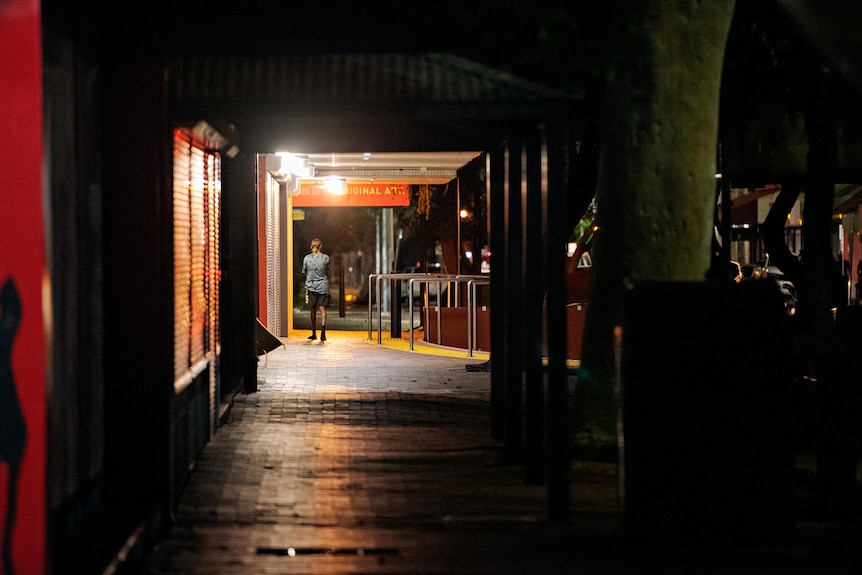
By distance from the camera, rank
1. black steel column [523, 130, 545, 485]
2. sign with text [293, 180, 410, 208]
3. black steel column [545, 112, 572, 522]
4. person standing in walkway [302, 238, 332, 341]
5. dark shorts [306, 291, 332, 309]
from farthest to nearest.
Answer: sign with text [293, 180, 410, 208] → dark shorts [306, 291, 332, 309] → person standing in walkway [302, 238, 332, 341] → black steel column [523, 130, 545, 485] → black steel column [545, 112, 572, 522]

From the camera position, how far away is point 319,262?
1969 centimetres

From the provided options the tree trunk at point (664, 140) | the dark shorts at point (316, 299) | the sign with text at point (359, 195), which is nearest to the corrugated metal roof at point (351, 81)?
the tree trunk at point (664, 140)

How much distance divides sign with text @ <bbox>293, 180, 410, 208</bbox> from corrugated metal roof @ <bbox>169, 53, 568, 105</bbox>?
49.1 ft

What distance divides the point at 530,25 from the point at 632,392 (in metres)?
2.89

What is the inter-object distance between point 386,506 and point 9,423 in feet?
11.4

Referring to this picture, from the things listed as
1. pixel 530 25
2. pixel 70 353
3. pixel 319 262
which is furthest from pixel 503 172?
pixel 319 262

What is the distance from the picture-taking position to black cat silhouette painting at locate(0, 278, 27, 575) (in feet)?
13.6

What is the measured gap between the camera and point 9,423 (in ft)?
13.7

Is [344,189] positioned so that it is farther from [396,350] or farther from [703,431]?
[703,431]

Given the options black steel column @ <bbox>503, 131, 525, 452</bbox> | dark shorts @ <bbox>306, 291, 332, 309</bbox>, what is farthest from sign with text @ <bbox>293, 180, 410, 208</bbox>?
black steel column @ <bbox>503, 131, 525, 452</bbox>

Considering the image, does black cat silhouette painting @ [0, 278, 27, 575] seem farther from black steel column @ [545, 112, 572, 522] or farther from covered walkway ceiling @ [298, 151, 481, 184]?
covered walkway ceiling @ [298, 151, 481, 184]

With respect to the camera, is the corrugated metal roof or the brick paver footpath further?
the corrugated metal roof

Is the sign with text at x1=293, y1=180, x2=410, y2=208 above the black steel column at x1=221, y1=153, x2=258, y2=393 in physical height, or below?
above

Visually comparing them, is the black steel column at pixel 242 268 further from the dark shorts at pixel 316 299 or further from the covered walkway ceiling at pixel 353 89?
the dark shorts at pixel 316 299
